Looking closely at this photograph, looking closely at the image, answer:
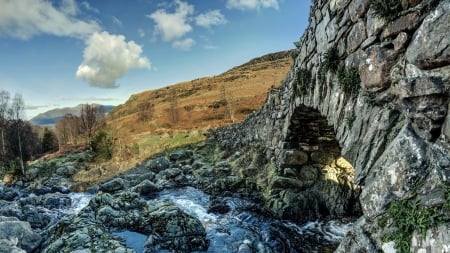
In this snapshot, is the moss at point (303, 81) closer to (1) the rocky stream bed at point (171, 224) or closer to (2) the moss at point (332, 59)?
(2) the moss at point (332, 59)

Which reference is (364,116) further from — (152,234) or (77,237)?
(77,237)

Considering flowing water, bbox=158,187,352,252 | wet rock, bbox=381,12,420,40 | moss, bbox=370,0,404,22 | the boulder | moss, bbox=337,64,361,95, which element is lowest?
flowing water, bbox=158,187,352,252

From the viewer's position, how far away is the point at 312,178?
14.9 meters

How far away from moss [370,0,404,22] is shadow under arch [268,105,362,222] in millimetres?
7504

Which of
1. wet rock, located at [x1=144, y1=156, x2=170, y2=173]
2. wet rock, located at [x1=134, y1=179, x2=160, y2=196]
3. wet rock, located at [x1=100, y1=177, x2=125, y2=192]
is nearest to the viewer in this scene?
wet rock, located at [x1=134, y1=179, x2=160, y2=196]

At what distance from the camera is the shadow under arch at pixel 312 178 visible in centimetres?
1402

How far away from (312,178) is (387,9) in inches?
410

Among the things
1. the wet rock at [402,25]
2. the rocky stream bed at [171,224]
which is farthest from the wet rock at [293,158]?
the wet rock at [402,25]

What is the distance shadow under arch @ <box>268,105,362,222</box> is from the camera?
46.0 feet

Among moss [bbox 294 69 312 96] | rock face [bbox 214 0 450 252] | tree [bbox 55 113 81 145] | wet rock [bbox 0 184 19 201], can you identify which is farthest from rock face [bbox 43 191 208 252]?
tree [bbox 55 113 81 145]

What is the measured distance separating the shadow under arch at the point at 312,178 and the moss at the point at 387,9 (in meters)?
7.50

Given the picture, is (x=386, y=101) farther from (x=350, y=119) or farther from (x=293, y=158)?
(x=293, y=158)

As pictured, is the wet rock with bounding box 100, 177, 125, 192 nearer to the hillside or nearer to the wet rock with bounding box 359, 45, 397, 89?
the hillside

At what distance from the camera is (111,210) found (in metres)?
14.8
